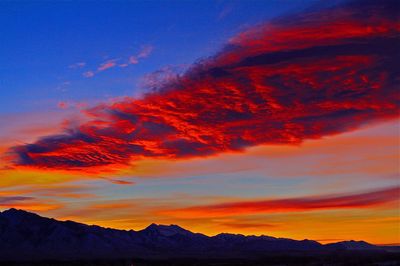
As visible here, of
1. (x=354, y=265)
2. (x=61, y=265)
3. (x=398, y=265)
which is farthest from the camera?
(x=61, y=265)

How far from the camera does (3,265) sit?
142750 mm

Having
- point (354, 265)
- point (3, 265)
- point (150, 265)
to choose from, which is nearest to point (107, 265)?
point (150, 265)

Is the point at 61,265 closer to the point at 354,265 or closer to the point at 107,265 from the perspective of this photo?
the point at 107,265

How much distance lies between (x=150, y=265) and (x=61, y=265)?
2598cm

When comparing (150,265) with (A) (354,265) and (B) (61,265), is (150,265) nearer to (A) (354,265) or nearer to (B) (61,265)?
(B) (61,265)

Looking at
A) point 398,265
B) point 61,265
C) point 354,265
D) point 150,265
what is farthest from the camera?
point 61,265

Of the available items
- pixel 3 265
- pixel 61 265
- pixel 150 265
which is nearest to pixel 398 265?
pixel 150 265

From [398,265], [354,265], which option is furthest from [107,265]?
[398,265]

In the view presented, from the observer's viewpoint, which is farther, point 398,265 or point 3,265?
point 3,265

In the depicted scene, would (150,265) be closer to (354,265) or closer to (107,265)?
(107,265)

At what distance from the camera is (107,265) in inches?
5162

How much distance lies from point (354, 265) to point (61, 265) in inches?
2971

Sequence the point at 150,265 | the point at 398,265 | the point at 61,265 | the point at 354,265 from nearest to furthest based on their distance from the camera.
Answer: the point at 398,265
the point at 354,265
the point at 150,265
the point at 61,265

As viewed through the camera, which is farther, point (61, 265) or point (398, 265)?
point (61, 265)
